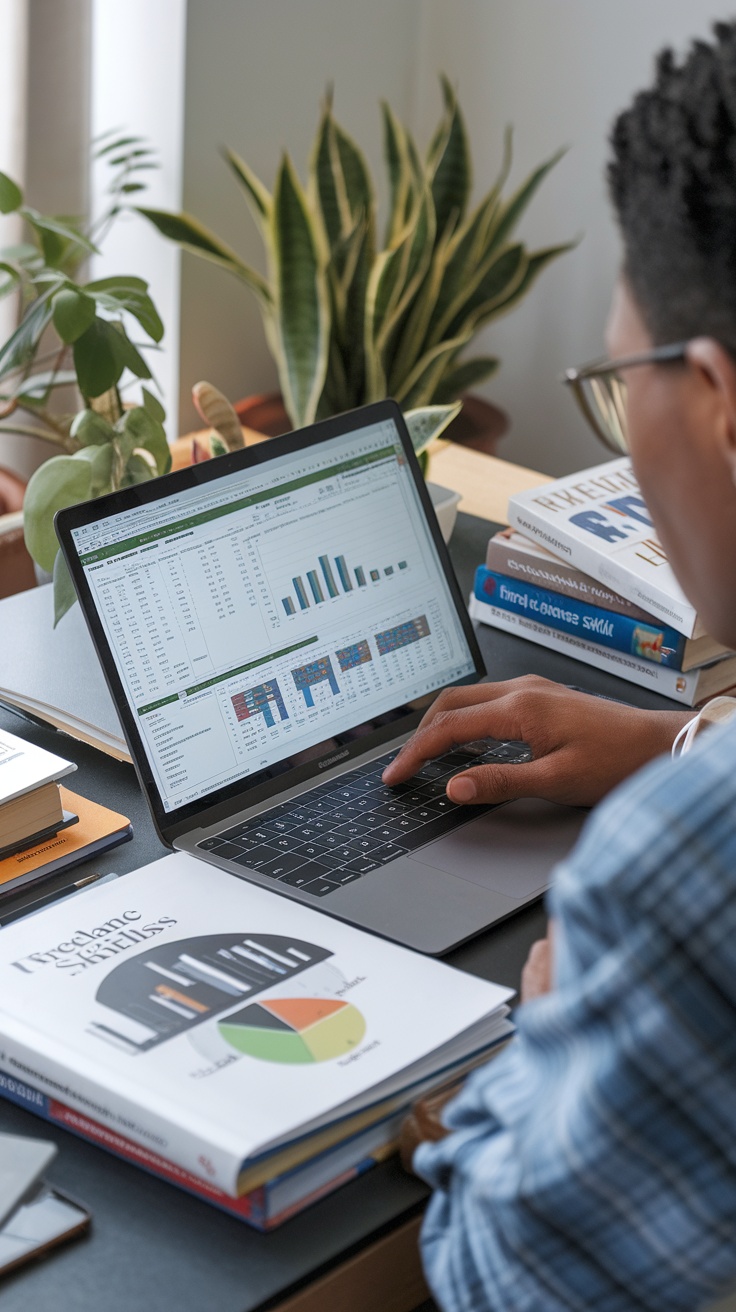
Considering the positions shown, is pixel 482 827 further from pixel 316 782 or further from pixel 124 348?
pixel 124 348

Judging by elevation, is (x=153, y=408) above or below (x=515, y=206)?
below

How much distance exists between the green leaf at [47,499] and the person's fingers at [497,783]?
40 centimetres

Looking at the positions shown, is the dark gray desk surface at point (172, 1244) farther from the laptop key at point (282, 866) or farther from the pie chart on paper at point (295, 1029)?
the laptop key at point (282, 866)

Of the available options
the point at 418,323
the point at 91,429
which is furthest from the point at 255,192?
the point at 91,429

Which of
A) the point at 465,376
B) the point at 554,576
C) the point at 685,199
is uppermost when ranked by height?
the point at 685,199

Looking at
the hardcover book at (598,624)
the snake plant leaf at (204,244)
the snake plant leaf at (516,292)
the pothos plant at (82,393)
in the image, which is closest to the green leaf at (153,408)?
the pothos plant at (82,393)

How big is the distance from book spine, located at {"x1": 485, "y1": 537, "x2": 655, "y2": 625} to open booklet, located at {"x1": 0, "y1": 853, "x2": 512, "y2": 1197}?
0.55 meters

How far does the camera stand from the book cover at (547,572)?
1354mm

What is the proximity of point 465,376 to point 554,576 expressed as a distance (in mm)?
1488

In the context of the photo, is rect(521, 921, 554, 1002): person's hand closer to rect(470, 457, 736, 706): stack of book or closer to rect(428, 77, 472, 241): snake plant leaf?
rect(470, 457, 736, 706): stack of book

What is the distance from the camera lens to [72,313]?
1252mm

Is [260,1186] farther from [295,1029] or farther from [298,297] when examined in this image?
[298,297]

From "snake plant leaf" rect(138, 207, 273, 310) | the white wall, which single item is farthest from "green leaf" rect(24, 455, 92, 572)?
the white wall

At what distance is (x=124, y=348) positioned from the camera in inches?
51.2
